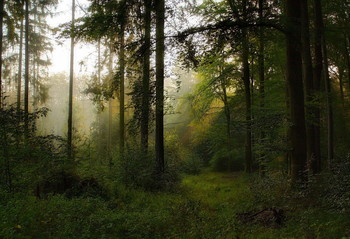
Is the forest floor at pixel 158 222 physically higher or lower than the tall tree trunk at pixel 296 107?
lower

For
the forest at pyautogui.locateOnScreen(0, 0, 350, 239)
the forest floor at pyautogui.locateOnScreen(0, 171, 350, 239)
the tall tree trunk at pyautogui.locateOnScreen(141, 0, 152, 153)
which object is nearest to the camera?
the forest floor at pyautogui.locateOnScreen(0, 171, 350, 239)

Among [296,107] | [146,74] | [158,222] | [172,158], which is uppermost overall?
[146,74]

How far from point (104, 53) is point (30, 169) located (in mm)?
8831

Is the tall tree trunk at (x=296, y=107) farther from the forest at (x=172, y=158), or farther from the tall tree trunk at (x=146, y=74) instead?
the tall tree trunk at (x=146, y=74)

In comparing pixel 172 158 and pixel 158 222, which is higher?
pixel 172 158

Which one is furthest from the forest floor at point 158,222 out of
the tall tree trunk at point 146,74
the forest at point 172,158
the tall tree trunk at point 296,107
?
the tall tree trunk at point 146,74

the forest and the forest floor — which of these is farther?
the forest

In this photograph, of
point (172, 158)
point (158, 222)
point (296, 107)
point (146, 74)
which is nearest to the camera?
point (158, 222)

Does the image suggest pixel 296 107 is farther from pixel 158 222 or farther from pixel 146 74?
pixel 146 74

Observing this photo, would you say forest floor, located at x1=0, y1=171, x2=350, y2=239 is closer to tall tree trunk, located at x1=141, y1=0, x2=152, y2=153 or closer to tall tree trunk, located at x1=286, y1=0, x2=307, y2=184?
tall tree trunk, located at x1=286, y1=0, x2=307, y2=184

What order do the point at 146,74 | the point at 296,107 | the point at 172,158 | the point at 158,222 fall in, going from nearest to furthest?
1. the point at 158,222
2. the point at 296,107
3. the point at 146,74
4. the point at 172,158

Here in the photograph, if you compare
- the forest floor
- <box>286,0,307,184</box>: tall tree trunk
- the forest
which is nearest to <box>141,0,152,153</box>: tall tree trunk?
the forest

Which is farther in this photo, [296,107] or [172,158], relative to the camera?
[172,158]

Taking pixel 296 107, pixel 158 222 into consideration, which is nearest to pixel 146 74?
pixel 296 107
